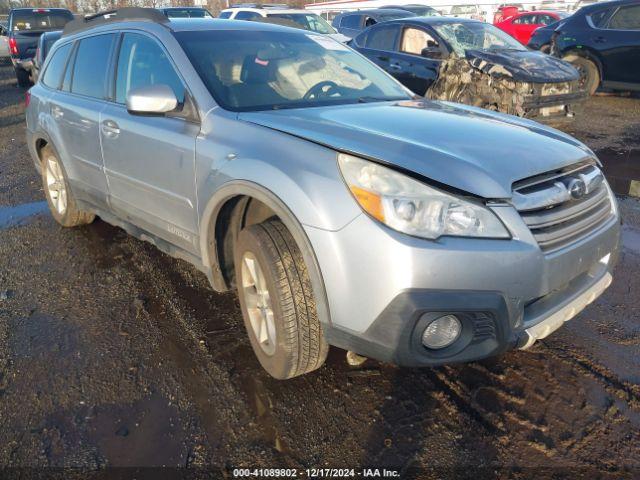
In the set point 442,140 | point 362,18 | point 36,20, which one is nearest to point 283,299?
point 442,140


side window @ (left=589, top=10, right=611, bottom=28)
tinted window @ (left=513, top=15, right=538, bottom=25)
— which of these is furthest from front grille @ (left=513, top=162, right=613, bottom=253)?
tinted window @ (left=513, top=15, right=538, bottom=25)

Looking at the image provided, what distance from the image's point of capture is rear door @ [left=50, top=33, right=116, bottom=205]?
367cm

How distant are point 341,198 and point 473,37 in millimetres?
7069

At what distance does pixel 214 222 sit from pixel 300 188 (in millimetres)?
716

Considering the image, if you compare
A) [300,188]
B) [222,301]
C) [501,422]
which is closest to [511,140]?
[300,188]

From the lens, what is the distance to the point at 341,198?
2064 millimetres

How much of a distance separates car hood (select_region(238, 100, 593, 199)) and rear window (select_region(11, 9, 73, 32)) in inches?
621

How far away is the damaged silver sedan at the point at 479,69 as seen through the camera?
732cm

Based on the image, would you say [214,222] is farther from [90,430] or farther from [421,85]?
[421,85]

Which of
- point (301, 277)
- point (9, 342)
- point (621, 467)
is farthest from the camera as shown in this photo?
point (9, 342)

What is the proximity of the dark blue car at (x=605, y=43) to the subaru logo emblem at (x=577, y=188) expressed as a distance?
8.80 metres

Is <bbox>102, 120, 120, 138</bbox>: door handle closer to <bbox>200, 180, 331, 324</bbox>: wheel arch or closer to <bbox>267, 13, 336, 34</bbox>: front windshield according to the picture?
<bbox>200, 180, 331, 324</bbox>: wheel arch

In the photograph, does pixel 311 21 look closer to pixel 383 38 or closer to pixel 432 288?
pixel 383 38

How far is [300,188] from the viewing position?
7.13 ft
